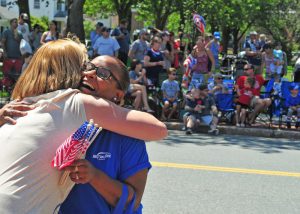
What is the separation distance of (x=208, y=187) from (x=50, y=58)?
4.87m

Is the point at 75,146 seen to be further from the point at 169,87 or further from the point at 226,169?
the point at 169,87

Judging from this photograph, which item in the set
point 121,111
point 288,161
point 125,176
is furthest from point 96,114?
point 288,161

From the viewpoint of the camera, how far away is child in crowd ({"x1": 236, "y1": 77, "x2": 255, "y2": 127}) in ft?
42.1

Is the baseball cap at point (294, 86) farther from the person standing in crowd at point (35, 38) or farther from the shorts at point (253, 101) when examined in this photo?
the person standing in crowd at point (35, 38)

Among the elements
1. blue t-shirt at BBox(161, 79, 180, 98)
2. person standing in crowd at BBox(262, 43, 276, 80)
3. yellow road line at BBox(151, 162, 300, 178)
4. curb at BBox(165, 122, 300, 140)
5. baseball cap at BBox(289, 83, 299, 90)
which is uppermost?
person standing in crowd at BBox(262, 43, 276, 80)

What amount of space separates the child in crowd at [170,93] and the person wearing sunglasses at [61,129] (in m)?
10.8

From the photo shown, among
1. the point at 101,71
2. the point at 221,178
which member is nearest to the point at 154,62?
the point at 221,178

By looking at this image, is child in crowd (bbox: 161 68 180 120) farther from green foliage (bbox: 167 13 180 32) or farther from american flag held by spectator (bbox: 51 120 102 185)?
green foliage (bbox: 167 13 180 32)

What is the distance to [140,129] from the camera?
2.27 metres

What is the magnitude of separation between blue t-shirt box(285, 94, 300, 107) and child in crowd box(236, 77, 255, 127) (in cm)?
84

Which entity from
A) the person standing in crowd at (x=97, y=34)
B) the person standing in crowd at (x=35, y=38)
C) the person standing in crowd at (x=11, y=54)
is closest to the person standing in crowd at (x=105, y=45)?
the person standing in crowd at (x=97, y=34)

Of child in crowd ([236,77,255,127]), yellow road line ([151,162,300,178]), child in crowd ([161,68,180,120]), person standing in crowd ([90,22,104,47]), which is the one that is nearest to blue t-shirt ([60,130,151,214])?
yellow road line ([151,162,300,178])

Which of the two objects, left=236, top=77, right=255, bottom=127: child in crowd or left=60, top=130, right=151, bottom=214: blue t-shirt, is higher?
left=60, top=130, right=151, bottom=214: blue t-shirt

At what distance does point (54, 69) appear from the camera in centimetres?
221
